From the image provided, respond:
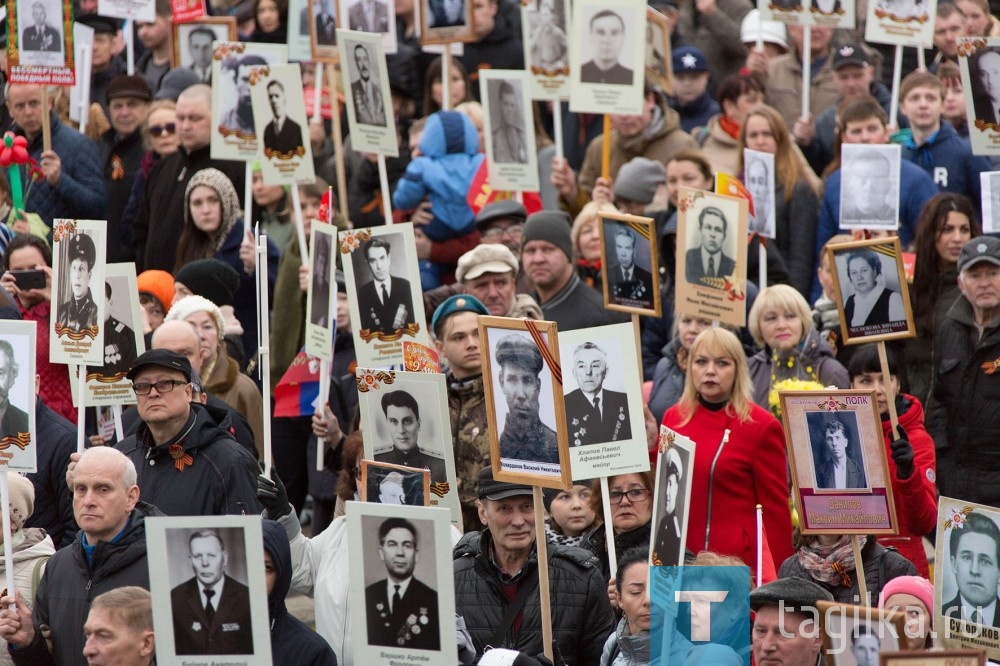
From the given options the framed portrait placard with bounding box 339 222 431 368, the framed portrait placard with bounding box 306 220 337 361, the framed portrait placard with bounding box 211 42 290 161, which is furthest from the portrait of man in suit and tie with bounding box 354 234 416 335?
the framed portrait placard with bounding box 211 42 290 161

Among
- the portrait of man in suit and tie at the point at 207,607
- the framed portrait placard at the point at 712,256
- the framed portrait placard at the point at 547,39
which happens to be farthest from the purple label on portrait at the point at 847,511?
the framed portrait placard at the point at 547,39

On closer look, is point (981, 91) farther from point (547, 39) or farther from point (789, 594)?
point (789, 594)

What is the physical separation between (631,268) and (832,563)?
2.23 meters

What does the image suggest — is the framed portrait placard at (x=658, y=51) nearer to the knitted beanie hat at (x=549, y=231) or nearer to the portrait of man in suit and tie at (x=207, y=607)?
the knitted beanie hat at (x=549, y=231)

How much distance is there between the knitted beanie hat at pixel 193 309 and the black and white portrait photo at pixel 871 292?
3.05m

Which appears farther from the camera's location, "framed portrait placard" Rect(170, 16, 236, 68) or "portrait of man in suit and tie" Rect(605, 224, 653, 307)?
"framed portrait placard" Rect(170, 16, 236, 68)

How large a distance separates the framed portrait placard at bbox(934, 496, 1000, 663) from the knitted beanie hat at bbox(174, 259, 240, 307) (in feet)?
15.7

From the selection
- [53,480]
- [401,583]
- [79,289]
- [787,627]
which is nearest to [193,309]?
[79,289]

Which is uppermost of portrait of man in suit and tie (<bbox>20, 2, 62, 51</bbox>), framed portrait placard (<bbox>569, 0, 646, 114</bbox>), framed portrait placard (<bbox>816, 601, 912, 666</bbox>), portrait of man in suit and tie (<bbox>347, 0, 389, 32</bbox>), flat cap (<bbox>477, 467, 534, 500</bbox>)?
portrait of man in suit and tie (<bbox>347, 0, 389, 32</bbox>)

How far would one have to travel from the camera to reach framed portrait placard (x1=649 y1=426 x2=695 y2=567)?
637 centimetres

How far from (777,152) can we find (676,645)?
18.5 ft

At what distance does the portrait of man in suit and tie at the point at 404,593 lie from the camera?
514 cm

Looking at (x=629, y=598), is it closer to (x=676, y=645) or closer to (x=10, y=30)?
(x=676, y=645)

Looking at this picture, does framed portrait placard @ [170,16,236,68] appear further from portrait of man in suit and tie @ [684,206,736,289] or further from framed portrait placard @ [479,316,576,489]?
framed portrait placard @ [479,316,576,489]
